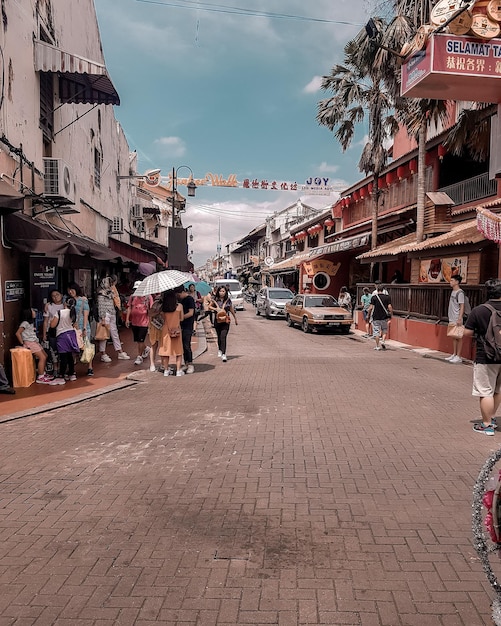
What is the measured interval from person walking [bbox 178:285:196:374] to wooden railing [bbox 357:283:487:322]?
6693mm

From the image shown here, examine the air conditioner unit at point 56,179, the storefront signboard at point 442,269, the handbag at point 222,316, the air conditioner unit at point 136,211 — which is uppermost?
the air conditioner unit at point 136,211

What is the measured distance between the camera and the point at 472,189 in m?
16.8

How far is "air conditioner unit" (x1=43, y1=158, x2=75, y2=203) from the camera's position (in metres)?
9.80

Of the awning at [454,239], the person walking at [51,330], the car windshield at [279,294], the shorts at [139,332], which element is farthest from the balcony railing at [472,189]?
the person walking at [51,330]

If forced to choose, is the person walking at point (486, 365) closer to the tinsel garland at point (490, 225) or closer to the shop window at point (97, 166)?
the tinsel garland at point (490, 225)

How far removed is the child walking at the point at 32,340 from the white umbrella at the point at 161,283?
6.07 ft

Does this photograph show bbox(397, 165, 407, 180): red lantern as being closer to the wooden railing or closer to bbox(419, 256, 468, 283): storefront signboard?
the wooden railing

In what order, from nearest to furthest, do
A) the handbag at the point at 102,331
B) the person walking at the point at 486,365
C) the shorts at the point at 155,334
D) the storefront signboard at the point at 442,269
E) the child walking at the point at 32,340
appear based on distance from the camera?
the person walking at the point at 486,365
the child walking at the point at 32,340
the shorts at the point at 155,334
the handbag at the point at 102,331
the storefront signboard at the point at 442,269

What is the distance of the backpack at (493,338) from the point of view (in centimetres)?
550

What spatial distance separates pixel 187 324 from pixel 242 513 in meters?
6.94

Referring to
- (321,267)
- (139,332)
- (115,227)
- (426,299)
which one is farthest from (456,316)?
(321,267)

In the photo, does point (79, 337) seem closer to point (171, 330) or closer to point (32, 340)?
point (32, 340)

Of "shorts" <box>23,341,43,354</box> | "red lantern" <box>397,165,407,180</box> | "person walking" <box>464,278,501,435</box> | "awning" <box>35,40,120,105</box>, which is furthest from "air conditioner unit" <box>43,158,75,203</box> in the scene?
"red lantern" <box>397,165,407,180</box>

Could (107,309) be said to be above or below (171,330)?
above
